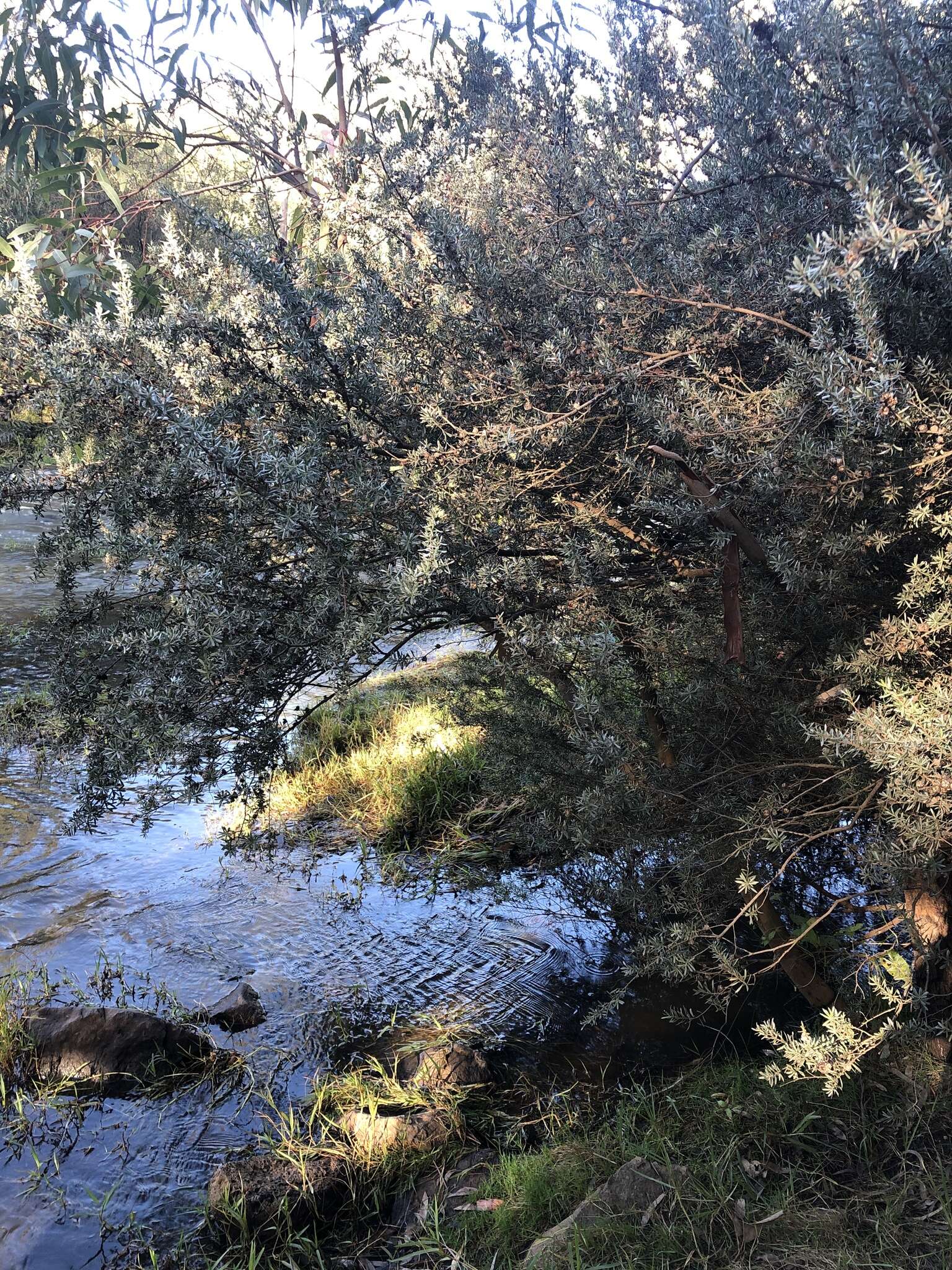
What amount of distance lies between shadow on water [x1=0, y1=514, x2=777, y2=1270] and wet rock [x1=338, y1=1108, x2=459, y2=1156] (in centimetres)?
44

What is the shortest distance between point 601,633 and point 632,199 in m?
1.44

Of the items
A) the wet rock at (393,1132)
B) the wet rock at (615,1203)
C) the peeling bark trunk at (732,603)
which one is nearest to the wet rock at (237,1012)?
the wet rock at (393,1132)

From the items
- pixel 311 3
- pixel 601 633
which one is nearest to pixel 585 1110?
pixel 601 633

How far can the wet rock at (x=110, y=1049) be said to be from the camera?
4.20m

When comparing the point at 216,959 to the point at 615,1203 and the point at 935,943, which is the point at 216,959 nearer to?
the point at 615,1203

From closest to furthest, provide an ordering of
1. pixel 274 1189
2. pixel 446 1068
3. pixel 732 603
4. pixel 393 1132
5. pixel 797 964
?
pixel 732 603 < pixel 274 1189 < pixel 797 964 < pixel 393 1132 < pixel 446 1068

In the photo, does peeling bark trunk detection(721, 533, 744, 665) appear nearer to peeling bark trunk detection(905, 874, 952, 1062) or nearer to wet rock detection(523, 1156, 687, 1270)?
peeling bark trunk detection(905, 874, 952, 1062)

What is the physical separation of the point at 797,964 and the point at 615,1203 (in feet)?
3.58

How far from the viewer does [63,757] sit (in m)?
3.60

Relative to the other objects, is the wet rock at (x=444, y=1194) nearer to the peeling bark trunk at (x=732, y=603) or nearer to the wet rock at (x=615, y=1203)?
the wet rock at (x=615, y=1203)

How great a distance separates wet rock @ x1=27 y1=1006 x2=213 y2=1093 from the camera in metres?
4.20

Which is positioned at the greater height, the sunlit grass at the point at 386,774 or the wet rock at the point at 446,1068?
the sunlit grass at the point at 386,774

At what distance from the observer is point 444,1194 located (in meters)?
3.45

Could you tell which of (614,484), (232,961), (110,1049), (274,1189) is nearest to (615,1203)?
(274,1189)
